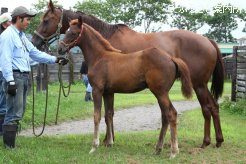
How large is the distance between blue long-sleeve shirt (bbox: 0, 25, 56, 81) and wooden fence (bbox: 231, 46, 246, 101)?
926cm

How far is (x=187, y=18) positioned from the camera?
56.6 meters

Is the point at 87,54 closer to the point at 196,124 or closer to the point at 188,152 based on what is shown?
the point at 188,152

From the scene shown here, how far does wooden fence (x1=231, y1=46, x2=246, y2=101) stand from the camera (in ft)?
48.1

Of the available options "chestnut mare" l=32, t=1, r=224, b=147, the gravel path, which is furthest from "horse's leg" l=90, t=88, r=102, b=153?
Answer: the gravel path

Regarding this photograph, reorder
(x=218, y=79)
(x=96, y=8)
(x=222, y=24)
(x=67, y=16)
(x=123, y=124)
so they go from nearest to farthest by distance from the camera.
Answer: (x=67, y=16), (x=218, y=79), (x=123, y=124), (x=96, y=8), (x=222, y=24)

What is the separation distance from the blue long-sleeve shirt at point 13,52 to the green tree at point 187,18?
4777 cm

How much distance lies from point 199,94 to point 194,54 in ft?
2.58

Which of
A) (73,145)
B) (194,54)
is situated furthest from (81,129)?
(194,54)

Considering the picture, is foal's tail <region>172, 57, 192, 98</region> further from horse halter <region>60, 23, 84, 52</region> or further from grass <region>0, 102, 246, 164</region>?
horse halter <region>60, 23, 84, 52</region>

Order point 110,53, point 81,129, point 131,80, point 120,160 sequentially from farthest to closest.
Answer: point 81,129 < point 110,53 < point 131,80 < point 120,160

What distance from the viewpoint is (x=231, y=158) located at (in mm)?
7031

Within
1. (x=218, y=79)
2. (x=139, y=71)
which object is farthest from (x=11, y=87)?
(x=218, y=79)

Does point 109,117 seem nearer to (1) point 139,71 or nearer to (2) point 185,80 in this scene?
(1) point 139,71

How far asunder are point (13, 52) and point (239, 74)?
10.0 m
